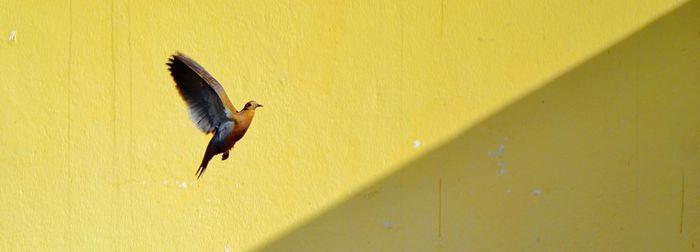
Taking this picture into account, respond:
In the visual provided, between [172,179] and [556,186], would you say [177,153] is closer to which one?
[172,179]

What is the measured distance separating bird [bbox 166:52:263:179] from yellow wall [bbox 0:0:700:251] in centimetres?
3

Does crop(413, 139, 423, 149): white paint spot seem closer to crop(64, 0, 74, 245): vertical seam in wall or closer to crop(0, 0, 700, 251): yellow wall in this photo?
crop(0, 0, 700, 251): yellow wall

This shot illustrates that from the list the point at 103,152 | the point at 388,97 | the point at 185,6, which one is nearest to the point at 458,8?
→ the point at 388,97

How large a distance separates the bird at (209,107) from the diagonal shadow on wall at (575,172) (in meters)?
0.41

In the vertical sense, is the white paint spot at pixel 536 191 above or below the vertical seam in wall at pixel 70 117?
below

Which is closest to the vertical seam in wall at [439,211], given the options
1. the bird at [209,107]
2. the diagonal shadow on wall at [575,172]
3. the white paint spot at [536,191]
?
the diagonal shadow on wall at [575,172]

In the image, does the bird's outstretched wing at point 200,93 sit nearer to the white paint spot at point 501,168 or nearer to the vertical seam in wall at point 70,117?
the vertical seam in wall at point 70,117

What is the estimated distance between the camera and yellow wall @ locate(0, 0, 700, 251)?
375 cm

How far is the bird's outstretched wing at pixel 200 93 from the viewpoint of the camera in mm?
3830

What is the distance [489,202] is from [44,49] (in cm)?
167

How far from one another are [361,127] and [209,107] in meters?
0.55

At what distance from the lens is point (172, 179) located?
12.7ft

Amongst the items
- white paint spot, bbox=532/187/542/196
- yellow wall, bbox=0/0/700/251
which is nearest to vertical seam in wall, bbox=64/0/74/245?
yellow wall, bbox=0/0/700/251

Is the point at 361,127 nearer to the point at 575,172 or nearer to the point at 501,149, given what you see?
the point at 501,149
